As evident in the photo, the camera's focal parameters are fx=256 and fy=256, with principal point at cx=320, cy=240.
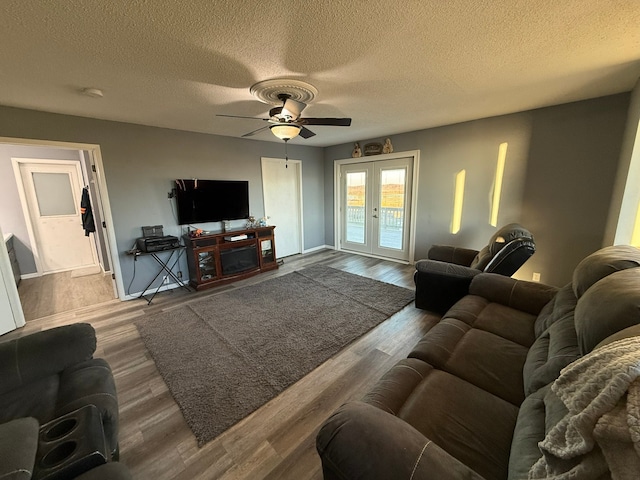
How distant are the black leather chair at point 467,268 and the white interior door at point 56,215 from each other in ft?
20.5

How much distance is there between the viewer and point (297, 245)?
5.76m

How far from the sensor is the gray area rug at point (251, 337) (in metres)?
1.87

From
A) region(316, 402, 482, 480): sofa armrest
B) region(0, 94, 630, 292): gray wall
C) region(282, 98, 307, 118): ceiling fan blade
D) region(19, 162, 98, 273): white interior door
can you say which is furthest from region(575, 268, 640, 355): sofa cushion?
region(19, 162, 98, 273): white interior door

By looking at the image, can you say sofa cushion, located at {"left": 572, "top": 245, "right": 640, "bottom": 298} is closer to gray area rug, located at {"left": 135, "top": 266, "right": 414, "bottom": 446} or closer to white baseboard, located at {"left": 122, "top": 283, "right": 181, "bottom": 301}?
gray area rug, located at {"left": 135, "top": 266, "right": 414, "bottom": 446}

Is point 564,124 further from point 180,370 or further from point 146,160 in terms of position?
point 146,160

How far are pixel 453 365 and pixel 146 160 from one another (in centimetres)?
425

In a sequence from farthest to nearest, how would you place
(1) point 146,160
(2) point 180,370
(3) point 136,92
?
(1) point 146,160 → (3) point 136,92 → (2) point 180,370

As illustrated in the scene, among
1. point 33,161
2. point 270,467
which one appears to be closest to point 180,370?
point 270,467

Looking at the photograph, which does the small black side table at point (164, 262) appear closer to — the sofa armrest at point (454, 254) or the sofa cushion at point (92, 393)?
the sofa cushion at point (92, 393)

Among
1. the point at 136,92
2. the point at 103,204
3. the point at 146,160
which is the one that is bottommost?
the point at 103,204

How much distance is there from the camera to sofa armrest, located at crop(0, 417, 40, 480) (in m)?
0.77

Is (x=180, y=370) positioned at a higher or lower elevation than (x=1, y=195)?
lower

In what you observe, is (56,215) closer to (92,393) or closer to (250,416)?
(92,393)

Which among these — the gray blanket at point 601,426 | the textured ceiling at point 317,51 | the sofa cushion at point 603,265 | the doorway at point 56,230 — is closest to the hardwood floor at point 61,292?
the doorway at point 56,230
